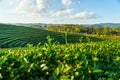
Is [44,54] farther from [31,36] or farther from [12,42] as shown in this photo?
[31,36]

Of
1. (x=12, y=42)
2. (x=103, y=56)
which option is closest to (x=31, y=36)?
(x=12, y=42)

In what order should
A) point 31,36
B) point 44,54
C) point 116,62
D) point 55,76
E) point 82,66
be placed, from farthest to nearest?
point 31,36 < point 116,62 < point 44,54 < point 82,66 < point 55,76

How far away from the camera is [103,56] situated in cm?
512

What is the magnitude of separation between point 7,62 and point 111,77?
1.30 metres

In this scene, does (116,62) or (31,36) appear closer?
(116,62)

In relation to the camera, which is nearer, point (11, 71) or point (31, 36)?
point (11, 71)

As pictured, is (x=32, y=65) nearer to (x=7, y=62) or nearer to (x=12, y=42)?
A: (x=7, y=62)

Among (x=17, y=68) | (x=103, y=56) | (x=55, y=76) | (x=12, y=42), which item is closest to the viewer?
(x=55, y=76)

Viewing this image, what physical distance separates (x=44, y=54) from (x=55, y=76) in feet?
3.34

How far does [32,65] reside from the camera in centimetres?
345

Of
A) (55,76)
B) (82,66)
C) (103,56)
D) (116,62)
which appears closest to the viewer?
(55,76)

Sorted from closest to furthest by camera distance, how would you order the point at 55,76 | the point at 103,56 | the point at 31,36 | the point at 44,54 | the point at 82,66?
the point at 55,76 → the point at 82,66 → the point at 44,54 → the point at 103,56 → the point at 31,36

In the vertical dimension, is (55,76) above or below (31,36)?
above

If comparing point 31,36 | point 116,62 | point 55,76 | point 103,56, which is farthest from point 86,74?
point 31,36
